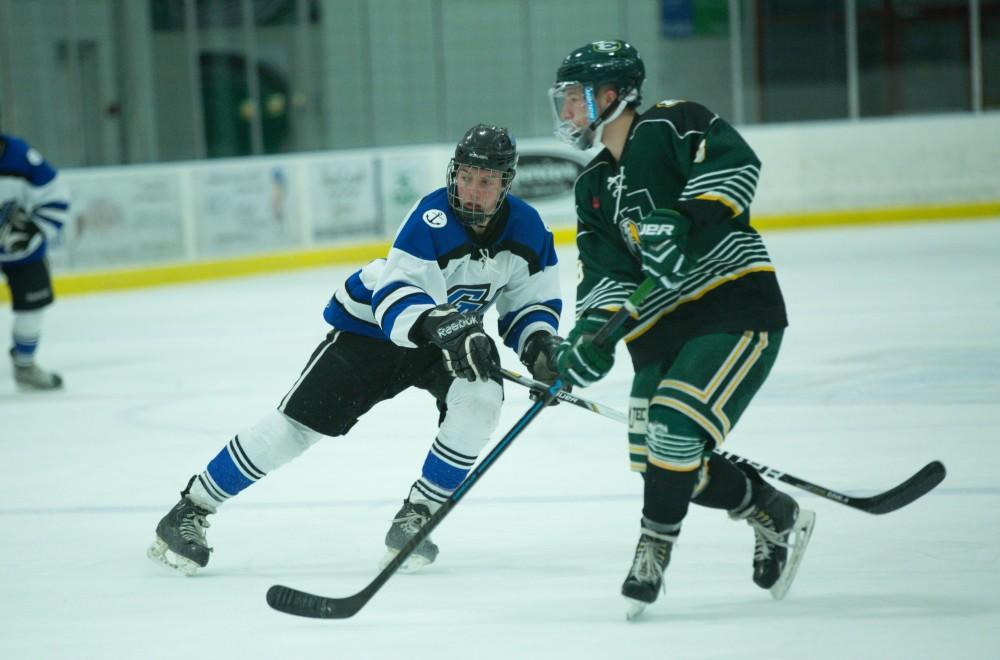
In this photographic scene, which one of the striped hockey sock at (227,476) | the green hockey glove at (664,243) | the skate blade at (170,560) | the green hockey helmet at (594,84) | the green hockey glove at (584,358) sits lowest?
the skate blade at (170,560)

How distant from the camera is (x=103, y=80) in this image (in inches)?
442

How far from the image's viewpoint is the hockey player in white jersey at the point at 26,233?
5758 millimetres

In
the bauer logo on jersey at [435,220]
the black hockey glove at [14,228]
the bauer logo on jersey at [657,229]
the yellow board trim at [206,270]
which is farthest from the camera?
the yellow board trim at [206,270]

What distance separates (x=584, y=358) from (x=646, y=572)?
1.28 ft

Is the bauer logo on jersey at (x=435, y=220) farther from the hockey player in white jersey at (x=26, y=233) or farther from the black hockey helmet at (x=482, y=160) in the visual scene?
the hockey player in white jersey at (x=26, y=233)

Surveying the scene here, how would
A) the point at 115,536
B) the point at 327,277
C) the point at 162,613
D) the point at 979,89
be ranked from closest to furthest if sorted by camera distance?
the point at 162,613, the point at 115,536, the point at 327,277, the point at 979,89

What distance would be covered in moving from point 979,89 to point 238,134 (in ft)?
20.5

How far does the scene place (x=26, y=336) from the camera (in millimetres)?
5801

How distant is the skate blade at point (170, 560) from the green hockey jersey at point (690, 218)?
101 cm

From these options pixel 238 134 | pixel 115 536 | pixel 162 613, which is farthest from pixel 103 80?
pixel 162 613

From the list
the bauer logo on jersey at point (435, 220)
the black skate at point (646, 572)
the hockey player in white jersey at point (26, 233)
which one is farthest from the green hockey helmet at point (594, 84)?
the hockey player in white jersey at point (26, 233)

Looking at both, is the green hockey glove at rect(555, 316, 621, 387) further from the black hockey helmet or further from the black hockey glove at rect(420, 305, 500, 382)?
the black hockey helmet

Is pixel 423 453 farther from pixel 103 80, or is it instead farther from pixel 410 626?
pixel 103 80

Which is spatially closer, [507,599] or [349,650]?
[349,650]
